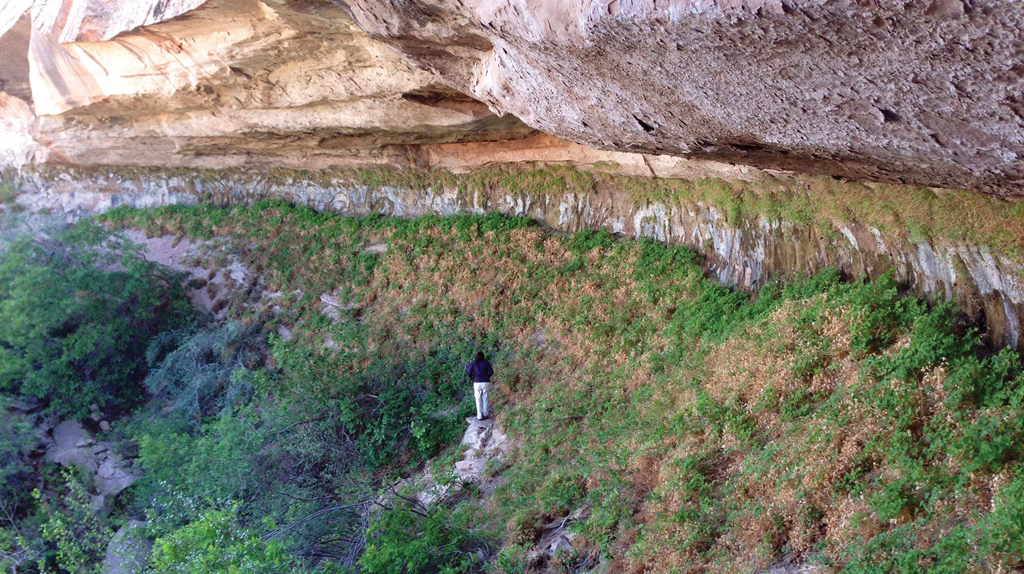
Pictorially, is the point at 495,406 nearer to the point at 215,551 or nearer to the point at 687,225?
the point at 687,225

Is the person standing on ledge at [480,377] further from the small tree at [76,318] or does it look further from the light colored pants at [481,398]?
the small tree at [76,318]

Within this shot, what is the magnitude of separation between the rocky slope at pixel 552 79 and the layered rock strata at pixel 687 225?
0.92 m

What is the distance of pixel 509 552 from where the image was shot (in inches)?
304

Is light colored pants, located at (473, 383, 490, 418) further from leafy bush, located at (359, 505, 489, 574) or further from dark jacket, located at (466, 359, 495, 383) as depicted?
leafy bush, located at (359, 505, 489, 574)

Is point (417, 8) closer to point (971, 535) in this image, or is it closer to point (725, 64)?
point (725, 64)

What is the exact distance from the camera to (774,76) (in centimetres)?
469

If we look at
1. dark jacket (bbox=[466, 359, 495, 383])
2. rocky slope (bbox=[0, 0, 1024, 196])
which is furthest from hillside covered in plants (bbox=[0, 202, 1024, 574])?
rocky slope (bbox=[0, 0, 1024, 196])

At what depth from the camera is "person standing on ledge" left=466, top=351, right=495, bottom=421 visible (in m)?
10.8

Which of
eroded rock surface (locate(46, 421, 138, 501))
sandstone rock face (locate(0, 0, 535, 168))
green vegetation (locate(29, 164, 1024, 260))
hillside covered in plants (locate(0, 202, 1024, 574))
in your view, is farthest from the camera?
eroded rock surface (locate(46, 421, 138, 501))

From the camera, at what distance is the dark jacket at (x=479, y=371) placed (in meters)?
10.8

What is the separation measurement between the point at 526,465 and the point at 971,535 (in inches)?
220

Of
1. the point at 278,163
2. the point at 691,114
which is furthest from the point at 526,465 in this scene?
the point at 278,163

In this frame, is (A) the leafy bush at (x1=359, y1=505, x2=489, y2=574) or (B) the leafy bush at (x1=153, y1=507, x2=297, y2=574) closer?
(B) the leafy bush at (x1=153, y1=507, x2=297, y2=574)

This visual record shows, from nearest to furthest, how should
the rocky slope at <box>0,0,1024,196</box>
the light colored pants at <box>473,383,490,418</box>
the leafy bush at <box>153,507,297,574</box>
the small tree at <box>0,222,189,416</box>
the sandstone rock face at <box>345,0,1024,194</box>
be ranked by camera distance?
the sandstone rock face at <box>345,0,1024,194</box>
the rocky slope at <box>0,0,1024,196</box>
the leafy bush at <box>153,507,297,574</box>
the light colored pants at <box>473,383,490,418</box>
the small tree at <box>0,222,189,416</box>
